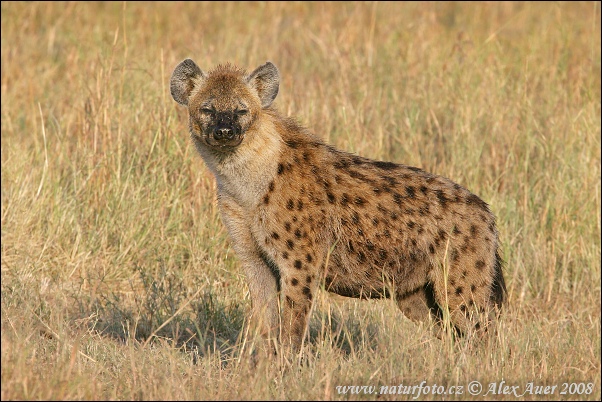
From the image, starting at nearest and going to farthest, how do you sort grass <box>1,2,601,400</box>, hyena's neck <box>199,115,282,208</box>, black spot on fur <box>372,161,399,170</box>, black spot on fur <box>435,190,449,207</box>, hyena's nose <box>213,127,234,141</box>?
grass <box>1,2,601,400</box>, hyena's nose <box>213,127,234,141</box>, hyena's neck <box>199,115,282,208</box>, black spot on fur <box>435,190,449,207</box>, black spot on fur <box>372,161,399,170</box>

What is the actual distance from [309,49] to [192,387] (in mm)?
6461

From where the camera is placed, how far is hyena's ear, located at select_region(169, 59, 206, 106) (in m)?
5.71

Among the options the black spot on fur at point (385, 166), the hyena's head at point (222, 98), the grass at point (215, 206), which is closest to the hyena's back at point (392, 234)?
the black spot on fur at point (385, 166)

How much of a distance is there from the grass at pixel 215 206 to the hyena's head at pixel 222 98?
0.99 m

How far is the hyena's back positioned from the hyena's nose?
0.39m

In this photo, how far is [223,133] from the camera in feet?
17.1

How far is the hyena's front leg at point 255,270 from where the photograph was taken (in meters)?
5.47

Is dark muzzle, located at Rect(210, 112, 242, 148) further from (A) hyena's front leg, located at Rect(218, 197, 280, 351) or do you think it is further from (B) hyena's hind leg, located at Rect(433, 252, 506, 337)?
(B) hyena's hind leg, located at Rect(433, 252, 506, 337)

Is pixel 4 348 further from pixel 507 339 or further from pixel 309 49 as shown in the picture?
pixel 309 49

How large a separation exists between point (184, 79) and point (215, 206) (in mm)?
1775

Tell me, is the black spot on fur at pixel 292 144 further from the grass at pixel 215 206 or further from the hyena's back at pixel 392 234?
the grass at pixel 215 206

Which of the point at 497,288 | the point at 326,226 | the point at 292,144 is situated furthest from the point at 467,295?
the point at 292,144

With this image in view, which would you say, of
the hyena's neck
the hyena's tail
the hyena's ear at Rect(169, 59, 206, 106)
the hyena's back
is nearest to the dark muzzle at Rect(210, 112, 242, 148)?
the hyena's neck

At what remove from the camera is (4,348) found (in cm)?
439
